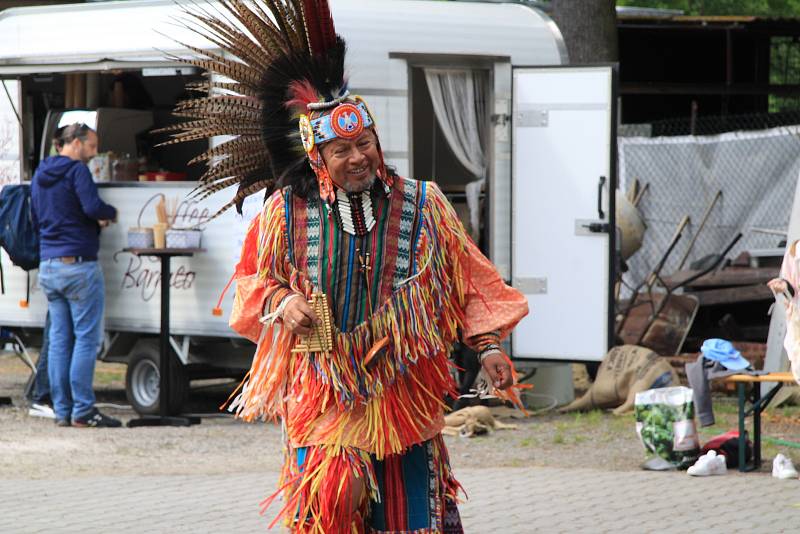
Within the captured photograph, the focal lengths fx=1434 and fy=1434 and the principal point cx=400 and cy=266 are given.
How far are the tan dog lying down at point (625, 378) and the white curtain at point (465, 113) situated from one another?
4.95 feet

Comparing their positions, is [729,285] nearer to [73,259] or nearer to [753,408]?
[753,408]

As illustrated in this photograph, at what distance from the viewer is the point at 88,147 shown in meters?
9.89

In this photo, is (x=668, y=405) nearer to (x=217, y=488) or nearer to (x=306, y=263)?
(x=217, y=488)

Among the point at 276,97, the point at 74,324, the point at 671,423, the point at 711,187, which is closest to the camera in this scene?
the point at 276,97

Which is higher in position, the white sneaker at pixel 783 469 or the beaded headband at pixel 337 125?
the beaded headband at pixel 337 125

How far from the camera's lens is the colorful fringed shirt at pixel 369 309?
451cm

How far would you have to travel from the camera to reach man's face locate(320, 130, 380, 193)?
454cm

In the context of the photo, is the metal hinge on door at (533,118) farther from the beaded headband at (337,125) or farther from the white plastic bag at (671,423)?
the beaded headband at (337,125)

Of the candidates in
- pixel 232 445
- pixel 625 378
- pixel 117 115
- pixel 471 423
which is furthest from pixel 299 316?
pixel 117 115

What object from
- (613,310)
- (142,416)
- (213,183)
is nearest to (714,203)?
(613,310)

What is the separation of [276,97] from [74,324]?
5475 mm

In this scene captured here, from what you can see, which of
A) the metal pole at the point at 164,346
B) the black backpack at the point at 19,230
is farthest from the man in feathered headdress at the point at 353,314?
the black backpack at the point at 19,230

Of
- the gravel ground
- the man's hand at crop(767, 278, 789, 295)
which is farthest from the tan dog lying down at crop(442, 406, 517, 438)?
the man's hand at crop(767, 278, 789, 295)

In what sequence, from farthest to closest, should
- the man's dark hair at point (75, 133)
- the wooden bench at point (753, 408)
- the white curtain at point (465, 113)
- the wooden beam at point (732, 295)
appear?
the wooden beam at point (732, 295), the white curtain at point (465, 113), the man's dark hair at point (75, 133), the wooden bench at point (753, 408)
